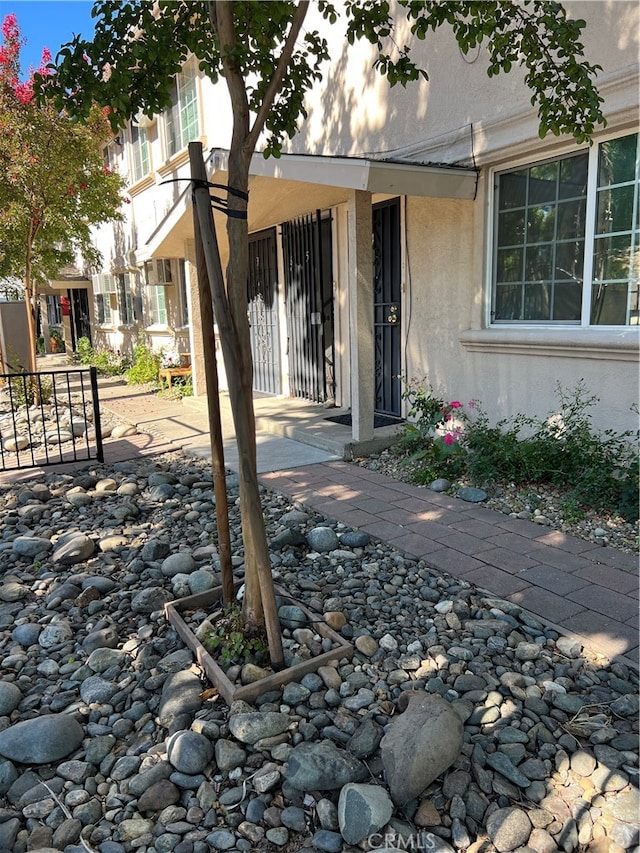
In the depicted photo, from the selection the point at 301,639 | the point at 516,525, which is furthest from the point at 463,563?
the point at 301,639

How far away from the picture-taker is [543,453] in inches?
186

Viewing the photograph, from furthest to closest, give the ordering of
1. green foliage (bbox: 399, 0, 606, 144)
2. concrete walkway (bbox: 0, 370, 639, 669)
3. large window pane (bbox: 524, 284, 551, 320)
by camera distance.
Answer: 1. large window pane (bbox: 524, 284, 551, 320)
2. concrete walkway (bbox: 0, 370, 639, 669)
3. green foliage (bbox: 399, 0, 606, 144)

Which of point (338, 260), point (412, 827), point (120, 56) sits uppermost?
point (120, 56)

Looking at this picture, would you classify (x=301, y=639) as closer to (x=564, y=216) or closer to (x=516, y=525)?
(x=516, y=525)

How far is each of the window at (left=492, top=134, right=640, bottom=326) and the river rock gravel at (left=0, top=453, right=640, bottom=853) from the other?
2651mm

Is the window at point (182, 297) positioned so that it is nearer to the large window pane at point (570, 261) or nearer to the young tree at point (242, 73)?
the large window pane at point (570, 261)

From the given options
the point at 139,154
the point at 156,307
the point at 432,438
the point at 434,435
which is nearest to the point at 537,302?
the point at 432,438

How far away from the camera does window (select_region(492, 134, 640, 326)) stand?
4.48 metres

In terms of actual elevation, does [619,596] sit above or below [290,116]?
below

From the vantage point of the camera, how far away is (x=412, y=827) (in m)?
1.88

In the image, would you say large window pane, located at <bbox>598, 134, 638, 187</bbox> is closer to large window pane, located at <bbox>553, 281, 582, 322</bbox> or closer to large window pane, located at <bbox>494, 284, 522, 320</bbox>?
large window pane, located at <bbox>553, 281, 582, 322</bbox>

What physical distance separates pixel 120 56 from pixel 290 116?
2.70 feet

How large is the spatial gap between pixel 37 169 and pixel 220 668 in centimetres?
920

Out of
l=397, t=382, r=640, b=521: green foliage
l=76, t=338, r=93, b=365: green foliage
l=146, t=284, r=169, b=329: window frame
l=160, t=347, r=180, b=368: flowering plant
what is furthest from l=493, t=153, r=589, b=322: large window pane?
l=76, t=338, r=93, b=365: green foliage
